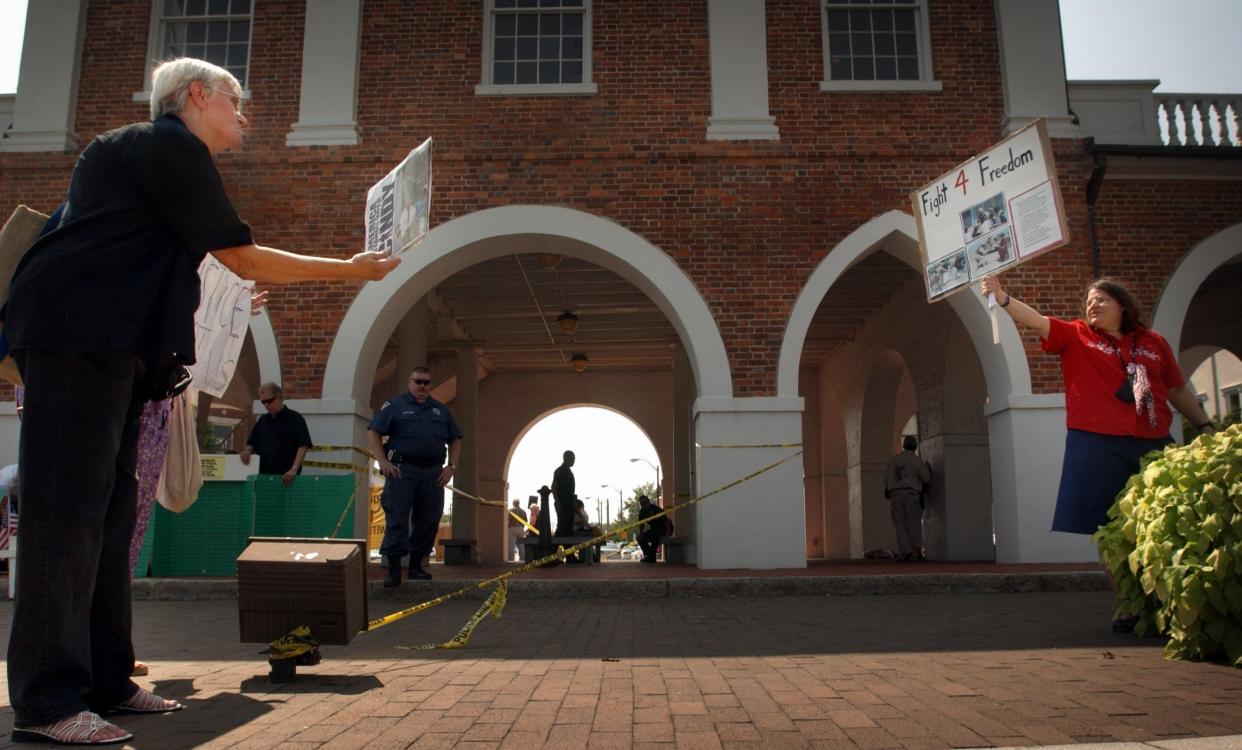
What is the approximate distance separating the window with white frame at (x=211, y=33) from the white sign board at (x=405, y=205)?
6.92 metres

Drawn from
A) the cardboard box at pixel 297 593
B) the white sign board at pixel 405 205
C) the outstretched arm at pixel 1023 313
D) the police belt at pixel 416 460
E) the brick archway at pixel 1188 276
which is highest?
the brick archway at pixel 1188 276

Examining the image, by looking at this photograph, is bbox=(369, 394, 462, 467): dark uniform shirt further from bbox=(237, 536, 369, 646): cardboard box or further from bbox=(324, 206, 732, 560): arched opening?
bbox=(237, 536, 369, 646): cardboard box

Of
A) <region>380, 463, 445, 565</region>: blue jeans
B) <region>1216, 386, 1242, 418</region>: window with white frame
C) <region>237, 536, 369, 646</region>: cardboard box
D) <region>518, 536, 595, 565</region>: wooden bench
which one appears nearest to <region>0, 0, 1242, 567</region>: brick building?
<region>380, 463, 445, 565</region>: blue jeans

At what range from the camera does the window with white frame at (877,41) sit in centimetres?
1238

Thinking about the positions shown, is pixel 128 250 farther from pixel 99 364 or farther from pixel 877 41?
pixel 877 41

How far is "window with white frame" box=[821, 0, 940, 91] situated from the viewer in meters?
12.4

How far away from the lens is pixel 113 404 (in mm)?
3338

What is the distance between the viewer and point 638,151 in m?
11.8

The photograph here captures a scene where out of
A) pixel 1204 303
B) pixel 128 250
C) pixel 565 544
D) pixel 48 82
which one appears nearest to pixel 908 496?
pixel 565 544

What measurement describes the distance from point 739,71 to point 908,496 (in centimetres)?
670

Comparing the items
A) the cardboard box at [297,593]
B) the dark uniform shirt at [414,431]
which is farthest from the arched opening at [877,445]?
the cardboard box at [297,593]

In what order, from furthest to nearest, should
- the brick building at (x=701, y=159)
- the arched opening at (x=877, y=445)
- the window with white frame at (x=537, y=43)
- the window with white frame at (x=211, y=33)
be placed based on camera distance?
the arched opening at (x=877, y=445)
the window with white frame at (x=211, y=33)
the window with white frame at (x=537, y=43)
the brick building at (x=701, y=159)

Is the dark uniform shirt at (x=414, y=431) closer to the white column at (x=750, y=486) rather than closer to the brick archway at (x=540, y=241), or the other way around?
the brick archway at (x=540, y=241)

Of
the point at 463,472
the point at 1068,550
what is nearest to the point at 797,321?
the point at 1068,550
